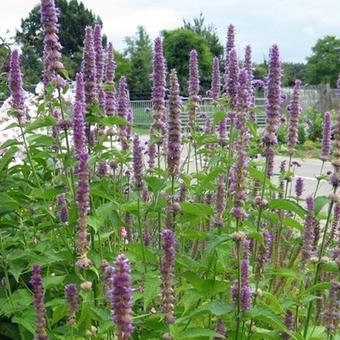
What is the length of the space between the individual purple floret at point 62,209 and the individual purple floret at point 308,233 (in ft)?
3.85

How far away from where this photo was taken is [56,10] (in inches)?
129

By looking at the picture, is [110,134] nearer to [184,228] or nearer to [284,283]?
[184,228]

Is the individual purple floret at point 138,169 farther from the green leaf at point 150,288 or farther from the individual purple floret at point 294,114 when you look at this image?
the individual purple floret at point 294,114

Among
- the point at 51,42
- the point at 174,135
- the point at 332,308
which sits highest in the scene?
the point at 51,42

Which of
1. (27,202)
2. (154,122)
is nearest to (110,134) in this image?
(154,122)

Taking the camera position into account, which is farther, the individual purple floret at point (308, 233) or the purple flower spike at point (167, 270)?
the individual purple floret at point (308, 233)

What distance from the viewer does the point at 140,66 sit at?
54.5 metres

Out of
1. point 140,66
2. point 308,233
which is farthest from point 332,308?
point 140,66

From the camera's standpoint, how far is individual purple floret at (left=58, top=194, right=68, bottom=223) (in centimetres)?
319

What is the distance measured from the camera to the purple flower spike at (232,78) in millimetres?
3802

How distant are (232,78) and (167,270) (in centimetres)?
188

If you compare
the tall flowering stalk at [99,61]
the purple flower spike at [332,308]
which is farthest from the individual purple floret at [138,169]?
the purple flower spike at [332,308]

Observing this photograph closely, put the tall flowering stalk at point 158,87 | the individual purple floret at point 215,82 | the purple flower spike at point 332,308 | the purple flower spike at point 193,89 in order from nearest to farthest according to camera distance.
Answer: the purple flower spike at point 332,308 → the tall flowering stalk at point 158,87 → the purple flower spike at point 193,89 → the individual purple floret at point 215,82

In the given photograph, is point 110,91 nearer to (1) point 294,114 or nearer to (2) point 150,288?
(1) point 294,114
